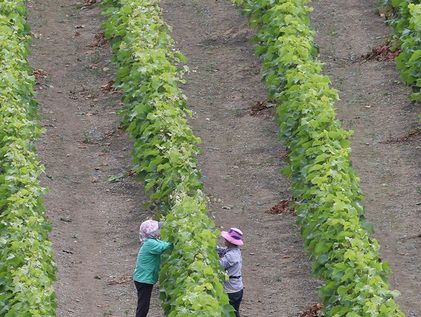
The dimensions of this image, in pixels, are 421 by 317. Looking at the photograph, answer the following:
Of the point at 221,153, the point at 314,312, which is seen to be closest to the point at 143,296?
the point at 314,312

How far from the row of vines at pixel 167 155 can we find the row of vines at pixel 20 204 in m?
1.58

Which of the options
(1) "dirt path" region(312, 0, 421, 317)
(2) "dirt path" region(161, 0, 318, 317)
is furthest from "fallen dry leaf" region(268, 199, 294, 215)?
(1) "dirt path" region(312, 0, 421, 317)

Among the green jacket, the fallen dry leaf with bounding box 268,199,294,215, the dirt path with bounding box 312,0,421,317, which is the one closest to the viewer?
the green jacket

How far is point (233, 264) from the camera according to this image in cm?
1777

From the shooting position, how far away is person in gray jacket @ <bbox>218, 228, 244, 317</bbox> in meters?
17.8

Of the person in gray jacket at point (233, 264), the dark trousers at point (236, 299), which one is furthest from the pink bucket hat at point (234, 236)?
the dark trousers at point (236, 299)

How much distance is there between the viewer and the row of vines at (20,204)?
1691 centimetres

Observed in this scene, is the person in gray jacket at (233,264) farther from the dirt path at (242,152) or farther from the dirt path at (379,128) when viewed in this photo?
the dirt path at (379,128)

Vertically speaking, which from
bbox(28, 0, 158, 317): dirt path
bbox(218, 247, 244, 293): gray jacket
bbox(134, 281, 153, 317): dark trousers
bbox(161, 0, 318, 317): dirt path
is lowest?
bbox(28, 0, 158, 317): dirt path

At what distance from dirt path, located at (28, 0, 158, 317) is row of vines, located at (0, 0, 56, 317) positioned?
95 centimetres

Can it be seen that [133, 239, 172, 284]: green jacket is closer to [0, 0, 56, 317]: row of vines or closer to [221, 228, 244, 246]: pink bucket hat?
[221, 228, 244, 246]: pink bucket hat

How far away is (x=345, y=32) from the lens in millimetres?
29875

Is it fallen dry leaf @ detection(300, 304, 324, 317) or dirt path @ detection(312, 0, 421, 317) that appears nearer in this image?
fallen dry leaf @ detection(300, 304, 324, 317)

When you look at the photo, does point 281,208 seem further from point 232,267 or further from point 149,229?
point 149,229
